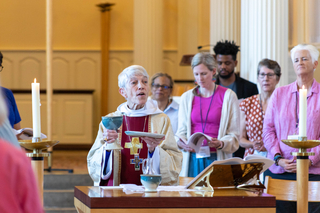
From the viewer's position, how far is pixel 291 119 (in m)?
2.89

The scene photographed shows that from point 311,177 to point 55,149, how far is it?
7116 mm

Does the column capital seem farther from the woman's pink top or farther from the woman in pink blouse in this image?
the woman in pink blouse

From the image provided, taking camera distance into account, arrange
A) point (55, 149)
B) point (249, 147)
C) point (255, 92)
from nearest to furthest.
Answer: point (249, 147)
point (255, 92)
point (55, 149)

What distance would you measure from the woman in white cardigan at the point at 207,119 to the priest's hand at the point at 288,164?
49 centimetres

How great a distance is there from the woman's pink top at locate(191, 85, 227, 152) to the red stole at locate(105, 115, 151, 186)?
751mm

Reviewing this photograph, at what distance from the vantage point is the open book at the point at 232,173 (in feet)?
6.37

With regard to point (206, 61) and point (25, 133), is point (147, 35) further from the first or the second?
point (25, 133)

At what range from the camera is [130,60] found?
379 inches

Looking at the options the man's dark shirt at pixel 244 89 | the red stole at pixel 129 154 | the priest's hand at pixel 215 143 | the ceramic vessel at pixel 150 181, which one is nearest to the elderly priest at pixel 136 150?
the red stole at pixel 129 154

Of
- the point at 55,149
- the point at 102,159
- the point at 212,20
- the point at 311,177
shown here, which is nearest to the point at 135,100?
the point at 102,159

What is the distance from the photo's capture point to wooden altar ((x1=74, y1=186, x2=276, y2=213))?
172cm

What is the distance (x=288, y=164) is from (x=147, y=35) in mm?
5791

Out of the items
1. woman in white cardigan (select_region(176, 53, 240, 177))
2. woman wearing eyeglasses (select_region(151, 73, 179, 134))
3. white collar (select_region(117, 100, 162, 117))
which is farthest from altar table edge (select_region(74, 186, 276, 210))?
woman wearing eyeglasses (select_region(151, 73, 179, 134))

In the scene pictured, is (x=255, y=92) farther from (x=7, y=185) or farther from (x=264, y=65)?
(x=7, y=185)
